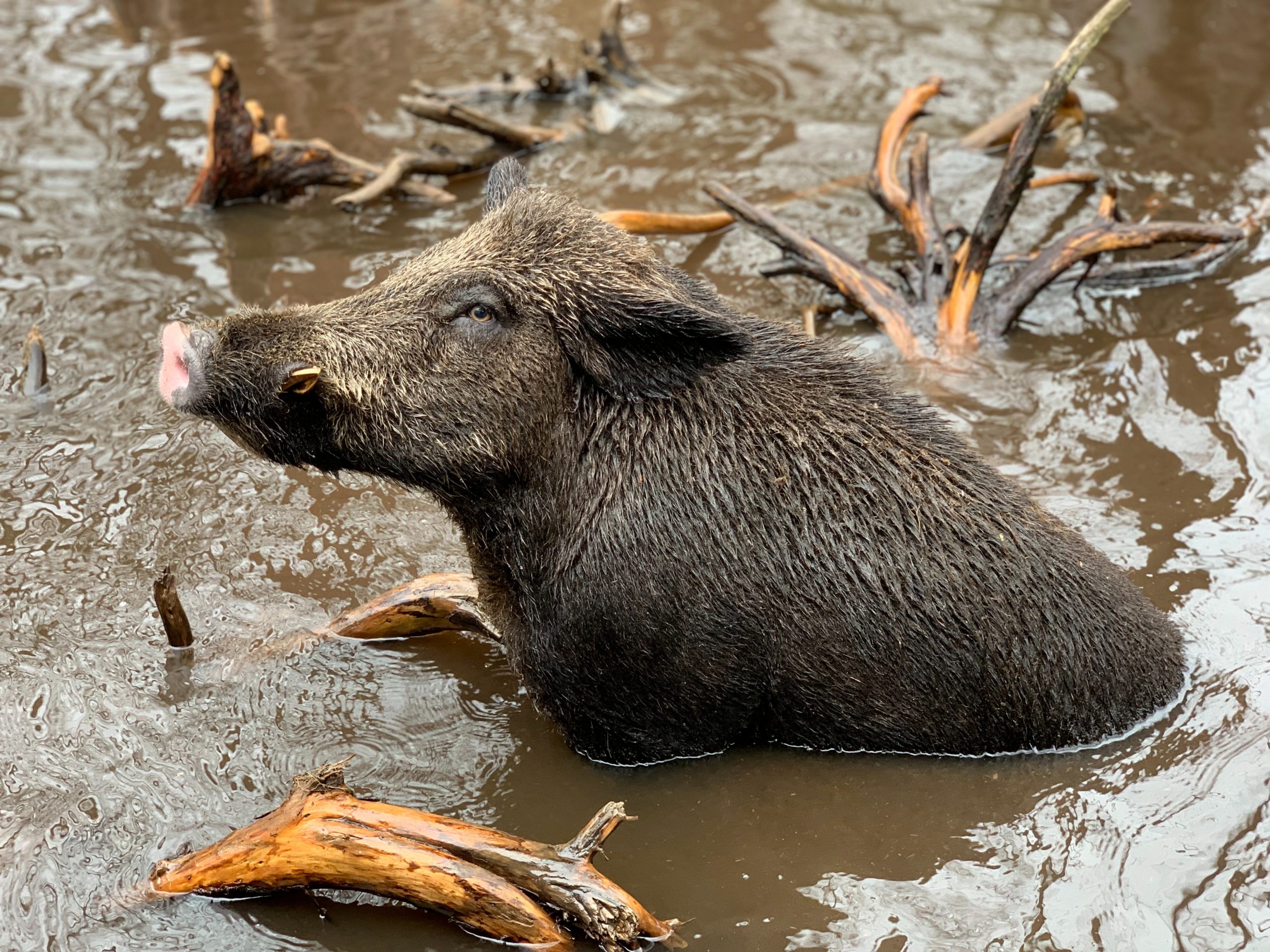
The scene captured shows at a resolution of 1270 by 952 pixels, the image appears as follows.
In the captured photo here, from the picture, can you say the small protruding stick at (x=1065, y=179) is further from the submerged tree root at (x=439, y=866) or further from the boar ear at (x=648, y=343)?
the submerged tree root at (x=439, y=866)

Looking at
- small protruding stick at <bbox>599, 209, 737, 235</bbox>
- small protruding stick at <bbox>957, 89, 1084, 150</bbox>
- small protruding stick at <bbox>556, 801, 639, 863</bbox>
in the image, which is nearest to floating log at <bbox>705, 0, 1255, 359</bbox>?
small protruding stick at <bbox>599, 209, 737, 235</bbox>

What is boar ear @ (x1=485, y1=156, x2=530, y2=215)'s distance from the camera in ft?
17.7

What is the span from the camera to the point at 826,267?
7867mm

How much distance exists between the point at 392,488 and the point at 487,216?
2.01 metres

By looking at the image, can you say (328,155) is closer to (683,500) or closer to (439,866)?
(683,500)

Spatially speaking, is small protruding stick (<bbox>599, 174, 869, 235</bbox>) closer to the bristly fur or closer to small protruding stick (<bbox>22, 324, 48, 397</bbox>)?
the bristly fur

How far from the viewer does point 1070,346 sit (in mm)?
7809

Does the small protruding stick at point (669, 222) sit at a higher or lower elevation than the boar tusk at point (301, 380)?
lower

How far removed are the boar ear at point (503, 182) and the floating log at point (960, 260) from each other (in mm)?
2606

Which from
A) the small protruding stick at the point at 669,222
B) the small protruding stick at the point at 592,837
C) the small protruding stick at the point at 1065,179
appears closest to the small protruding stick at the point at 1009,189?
the small protruding stick at the point at 1065,179

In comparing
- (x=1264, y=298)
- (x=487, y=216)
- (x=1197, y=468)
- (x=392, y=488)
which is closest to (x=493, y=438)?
(x=487, y=216)

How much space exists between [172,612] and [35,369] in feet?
8.39

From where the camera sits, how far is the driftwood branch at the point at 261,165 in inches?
347

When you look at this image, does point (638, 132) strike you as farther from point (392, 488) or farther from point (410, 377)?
point (410, 377)
